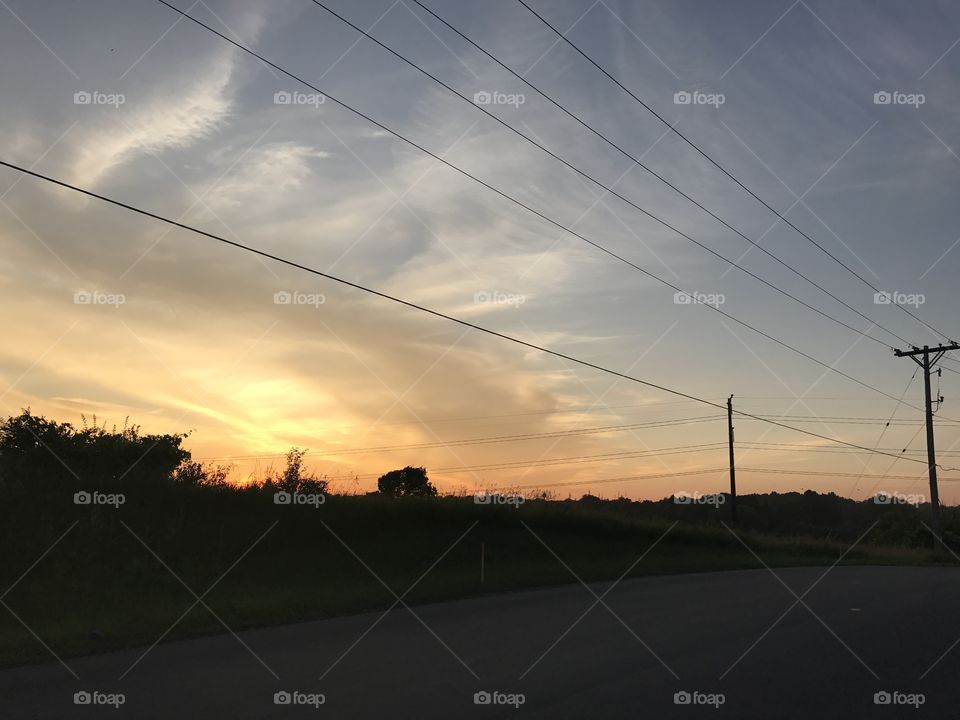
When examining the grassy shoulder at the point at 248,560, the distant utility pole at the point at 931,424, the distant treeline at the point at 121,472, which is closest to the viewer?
the grassy shoulder at the point at 248,560

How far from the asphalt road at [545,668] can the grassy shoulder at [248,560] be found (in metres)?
1.76

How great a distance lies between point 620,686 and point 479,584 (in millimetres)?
12677

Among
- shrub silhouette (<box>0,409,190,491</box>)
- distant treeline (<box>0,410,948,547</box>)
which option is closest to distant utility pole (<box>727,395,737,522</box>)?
distant treeline (<box>0,410,948,547</box>)

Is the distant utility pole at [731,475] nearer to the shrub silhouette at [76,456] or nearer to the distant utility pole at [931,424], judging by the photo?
the distant utility pole at [931,424]

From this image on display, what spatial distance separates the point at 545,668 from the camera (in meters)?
9.84

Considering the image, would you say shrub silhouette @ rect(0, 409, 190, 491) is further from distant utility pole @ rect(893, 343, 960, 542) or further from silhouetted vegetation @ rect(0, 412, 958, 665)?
distant utility pole @ rect(893, 343, 960, 542)

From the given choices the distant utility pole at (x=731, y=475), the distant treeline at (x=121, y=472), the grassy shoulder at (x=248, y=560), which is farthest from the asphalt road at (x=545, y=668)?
the distant utility pole at (x=731, y=475)

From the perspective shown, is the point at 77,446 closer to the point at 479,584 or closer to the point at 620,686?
the point at 479,584

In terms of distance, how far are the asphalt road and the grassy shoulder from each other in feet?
5.79

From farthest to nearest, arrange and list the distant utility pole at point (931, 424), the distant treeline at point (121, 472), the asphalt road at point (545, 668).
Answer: the distant utility pole at point (931, 424) → the distant treeline at point (121, 472) → the asphalt road at point (545, 668)

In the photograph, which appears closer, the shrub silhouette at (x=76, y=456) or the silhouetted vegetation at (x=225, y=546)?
the silhouetted vegetation at (x=225, y=546)

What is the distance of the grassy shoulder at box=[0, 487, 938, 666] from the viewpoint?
1476 cm

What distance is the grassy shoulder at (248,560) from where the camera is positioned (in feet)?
48.4

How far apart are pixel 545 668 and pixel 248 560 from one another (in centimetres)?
1487
